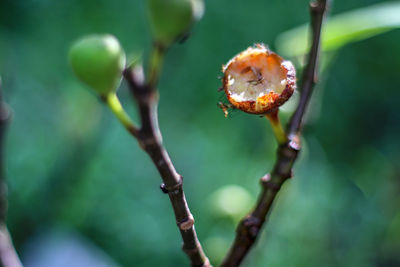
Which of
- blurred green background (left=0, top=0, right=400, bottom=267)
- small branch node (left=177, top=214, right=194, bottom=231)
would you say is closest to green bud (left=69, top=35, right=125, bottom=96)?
small branch node (left=177, top=214, right=194, bottom=231)

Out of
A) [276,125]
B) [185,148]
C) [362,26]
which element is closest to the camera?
[276,125]

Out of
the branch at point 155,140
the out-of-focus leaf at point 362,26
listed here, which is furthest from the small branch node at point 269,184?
the out-of-focus leaf at point 362,26

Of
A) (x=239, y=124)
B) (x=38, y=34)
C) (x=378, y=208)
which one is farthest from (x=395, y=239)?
(x=38, y=34)

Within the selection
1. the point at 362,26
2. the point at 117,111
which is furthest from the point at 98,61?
the point at 362,26

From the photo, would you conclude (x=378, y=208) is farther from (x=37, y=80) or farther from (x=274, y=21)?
(x=37, y=80)

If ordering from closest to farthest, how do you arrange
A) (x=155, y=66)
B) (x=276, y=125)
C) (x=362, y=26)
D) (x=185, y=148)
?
1. (x=155, y=66)
2. (x=276, y=125)
3. (x=362, y=26)
4. (x=185, y=148)

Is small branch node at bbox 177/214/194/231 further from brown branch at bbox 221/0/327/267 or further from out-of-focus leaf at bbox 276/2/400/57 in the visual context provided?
out-of-focus leaf at bbox 276/2/400/57

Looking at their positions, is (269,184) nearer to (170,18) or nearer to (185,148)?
(170,18)
